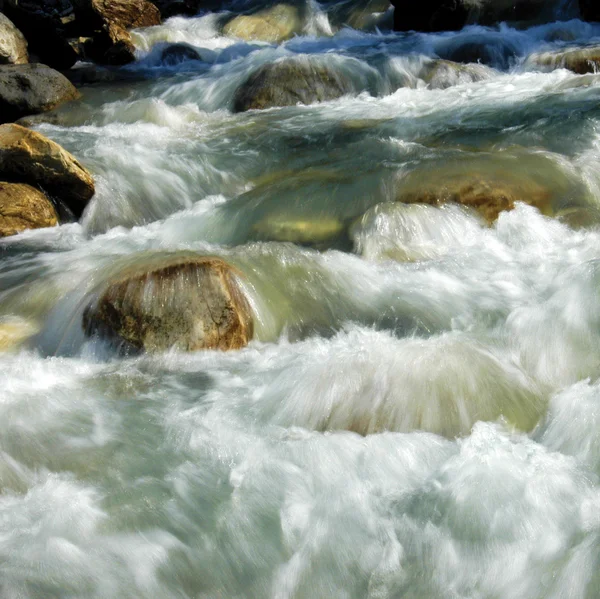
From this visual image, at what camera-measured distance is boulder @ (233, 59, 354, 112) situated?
10.3 meters

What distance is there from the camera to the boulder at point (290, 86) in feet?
33.7

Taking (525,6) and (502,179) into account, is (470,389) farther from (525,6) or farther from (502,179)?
(525,6)

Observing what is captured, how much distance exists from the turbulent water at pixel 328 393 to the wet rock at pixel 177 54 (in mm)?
6524

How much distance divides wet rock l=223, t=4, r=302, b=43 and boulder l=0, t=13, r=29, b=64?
4915 millimetres

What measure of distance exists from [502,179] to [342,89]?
16.3 feet

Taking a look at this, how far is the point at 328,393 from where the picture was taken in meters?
3.90

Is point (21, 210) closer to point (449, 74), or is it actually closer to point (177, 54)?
point (449, 74)

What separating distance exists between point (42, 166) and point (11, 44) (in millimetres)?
6908

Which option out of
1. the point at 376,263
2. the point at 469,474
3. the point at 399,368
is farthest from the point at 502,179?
the point at 469,474

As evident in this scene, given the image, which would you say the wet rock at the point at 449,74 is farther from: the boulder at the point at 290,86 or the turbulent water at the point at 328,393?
the turbulent water at the point at 328,393

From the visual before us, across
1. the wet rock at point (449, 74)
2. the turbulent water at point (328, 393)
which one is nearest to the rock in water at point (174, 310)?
the turbulent water at point (328, 393)

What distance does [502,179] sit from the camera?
20.3 feet

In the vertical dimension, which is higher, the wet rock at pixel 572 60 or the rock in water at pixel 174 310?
the wet rock at pixel 572 60

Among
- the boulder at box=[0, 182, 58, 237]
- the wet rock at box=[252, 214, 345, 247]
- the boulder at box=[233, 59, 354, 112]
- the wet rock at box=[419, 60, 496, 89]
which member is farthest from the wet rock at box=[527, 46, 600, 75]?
the boulder at box=[0, 182, 58, 237]
